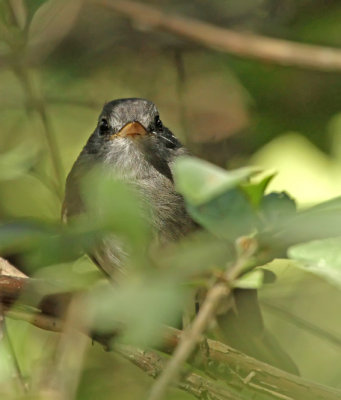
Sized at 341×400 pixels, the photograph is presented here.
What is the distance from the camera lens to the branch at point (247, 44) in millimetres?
4137

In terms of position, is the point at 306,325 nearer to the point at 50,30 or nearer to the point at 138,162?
the point at 138,162

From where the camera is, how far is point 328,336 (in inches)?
145

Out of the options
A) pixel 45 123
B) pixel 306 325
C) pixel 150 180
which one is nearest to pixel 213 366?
pixel 306 325

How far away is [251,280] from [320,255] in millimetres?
154

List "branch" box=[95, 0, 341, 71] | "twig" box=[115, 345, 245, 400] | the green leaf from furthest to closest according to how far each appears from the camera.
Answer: "branch" box=[95, 0, 341, 71]
"twig" box=[115, 345, 245, 400]
the green leaf

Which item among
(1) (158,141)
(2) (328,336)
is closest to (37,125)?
(1) (158,141)

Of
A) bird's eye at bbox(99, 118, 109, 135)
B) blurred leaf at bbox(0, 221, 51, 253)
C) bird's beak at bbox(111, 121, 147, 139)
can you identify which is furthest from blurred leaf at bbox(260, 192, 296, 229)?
bird's eye at bbox(99, 118, 109, 135)

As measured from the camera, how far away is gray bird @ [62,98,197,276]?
4.37 m

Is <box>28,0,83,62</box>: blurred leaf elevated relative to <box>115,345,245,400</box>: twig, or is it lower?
elevated

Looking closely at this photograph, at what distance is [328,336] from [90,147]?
2.03m

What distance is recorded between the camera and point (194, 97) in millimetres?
6504

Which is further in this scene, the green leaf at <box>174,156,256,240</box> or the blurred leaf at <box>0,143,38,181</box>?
the blurred leaf at <box>0,143,38,181</box>

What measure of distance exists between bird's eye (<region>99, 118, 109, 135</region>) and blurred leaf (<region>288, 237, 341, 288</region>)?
3631 millimetres

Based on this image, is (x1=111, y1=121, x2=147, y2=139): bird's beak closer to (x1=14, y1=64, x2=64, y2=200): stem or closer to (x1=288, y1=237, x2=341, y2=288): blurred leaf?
(x1=14, y1=64, x2=64, y2=200): stem
